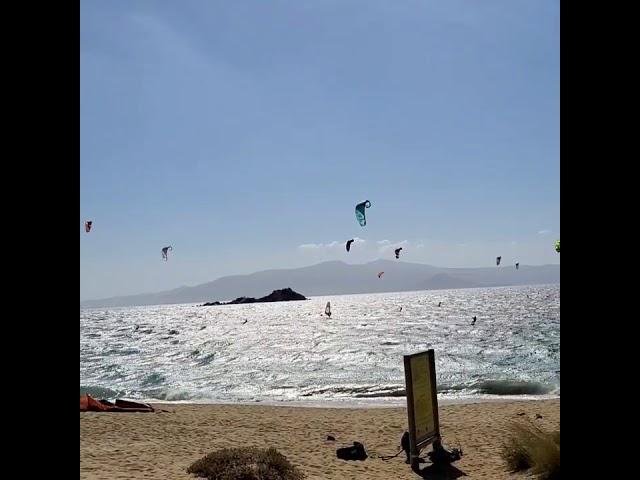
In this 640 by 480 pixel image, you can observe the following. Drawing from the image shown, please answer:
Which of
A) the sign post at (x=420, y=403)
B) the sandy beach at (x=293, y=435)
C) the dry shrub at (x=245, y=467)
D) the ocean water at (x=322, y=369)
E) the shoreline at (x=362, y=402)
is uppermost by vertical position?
the sign post at (x=420, y=403)

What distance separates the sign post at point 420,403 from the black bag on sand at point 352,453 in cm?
114

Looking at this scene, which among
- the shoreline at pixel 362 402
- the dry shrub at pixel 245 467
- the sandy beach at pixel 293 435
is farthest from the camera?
the shoreline at pixel 362 402

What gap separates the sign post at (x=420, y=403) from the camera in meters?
8.06

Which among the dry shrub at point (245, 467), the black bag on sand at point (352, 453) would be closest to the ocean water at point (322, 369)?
the black bag on sand at point (352, 453)

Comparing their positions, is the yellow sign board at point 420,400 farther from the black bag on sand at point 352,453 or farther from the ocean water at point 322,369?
the ocean water at point 322,369

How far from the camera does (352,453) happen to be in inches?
365

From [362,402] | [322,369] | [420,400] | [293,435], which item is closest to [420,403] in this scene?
[420,400]

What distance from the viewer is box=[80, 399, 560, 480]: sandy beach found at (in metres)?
8.45

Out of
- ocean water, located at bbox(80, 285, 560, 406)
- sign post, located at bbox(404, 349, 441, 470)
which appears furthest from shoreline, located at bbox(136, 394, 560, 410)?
sign post, located at bbox(404, 349, 441, 470)
